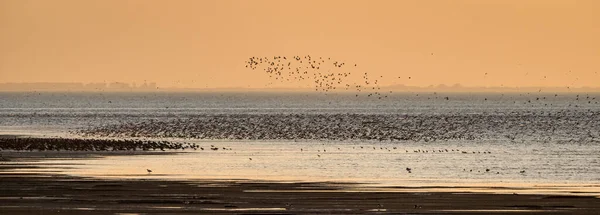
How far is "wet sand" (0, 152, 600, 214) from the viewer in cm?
2989

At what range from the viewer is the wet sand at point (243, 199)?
98.1 feet

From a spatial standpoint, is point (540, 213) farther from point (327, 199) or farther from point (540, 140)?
point (540, 140)

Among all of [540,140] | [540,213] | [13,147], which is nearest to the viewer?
[540,213]

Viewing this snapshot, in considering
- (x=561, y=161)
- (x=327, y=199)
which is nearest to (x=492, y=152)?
(x=561, y=161)

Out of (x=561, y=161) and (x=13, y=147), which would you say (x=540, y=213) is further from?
(x=13, y=147)

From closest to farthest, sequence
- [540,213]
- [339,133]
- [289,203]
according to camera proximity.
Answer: [540,213] < [289,203] < [339,133]

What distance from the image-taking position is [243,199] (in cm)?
3262

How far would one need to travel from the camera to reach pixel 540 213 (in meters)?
29.0

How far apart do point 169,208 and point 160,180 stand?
9.32 meters

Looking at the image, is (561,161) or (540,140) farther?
(540,140)

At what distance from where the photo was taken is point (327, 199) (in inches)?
1289

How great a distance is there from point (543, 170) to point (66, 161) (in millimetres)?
18301

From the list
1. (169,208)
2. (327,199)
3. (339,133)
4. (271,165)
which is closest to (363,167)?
(271,165)

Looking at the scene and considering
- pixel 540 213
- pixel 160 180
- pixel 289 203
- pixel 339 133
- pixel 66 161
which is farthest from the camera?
pixel 339 133
